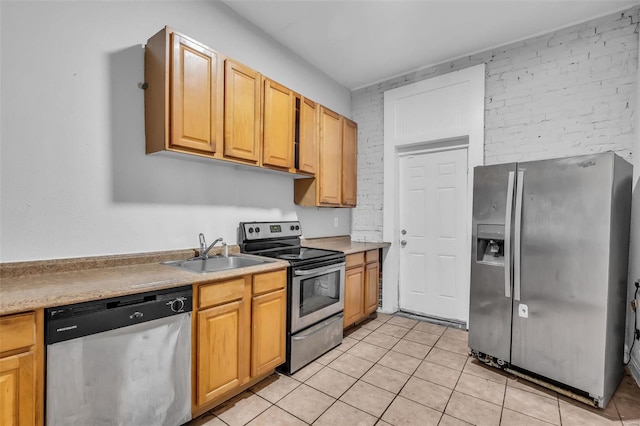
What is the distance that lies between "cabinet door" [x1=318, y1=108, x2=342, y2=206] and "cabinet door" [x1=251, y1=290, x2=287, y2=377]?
1367mm

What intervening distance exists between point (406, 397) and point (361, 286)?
4.42 ft

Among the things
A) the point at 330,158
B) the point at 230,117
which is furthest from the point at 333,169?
the point at 230,117

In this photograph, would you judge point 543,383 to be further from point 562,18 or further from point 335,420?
point 562,18

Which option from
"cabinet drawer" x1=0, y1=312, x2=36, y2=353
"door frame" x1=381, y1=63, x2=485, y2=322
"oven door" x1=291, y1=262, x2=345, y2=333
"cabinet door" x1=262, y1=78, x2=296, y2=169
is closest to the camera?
"cabinet drawer" x1=0, y1=312, x2=36, y2=353

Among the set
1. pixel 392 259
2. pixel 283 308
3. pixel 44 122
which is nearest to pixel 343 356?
pixel 283 308

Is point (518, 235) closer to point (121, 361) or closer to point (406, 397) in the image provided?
point (406, 397)

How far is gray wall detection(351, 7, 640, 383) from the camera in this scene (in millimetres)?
2537

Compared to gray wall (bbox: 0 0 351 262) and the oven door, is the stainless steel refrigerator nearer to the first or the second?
the oven door

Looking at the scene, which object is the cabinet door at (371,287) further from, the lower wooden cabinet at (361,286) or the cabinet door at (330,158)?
the cabinet door at (330,158)

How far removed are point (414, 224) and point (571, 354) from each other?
201cm

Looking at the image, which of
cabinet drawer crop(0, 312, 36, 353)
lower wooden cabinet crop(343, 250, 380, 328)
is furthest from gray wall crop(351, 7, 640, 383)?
cabinet drawer crop(0, 312, 36, 353)

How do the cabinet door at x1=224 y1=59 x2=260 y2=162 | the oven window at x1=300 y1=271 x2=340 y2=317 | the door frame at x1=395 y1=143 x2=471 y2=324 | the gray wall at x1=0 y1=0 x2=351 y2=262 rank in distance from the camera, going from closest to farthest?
the gray wall at x1=0 y1=0 x2=351 y2=262 → the cabinet door at x1=224 y1=59 x2=260 y2=162 → the oven window at x1=300 y1=271 x2=340 y2=317 → the door frame at x1=395 y1=143 x2=471 y2=324

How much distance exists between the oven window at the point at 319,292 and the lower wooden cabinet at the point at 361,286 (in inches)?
9.7

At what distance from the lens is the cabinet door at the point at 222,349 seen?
69.8 inches
